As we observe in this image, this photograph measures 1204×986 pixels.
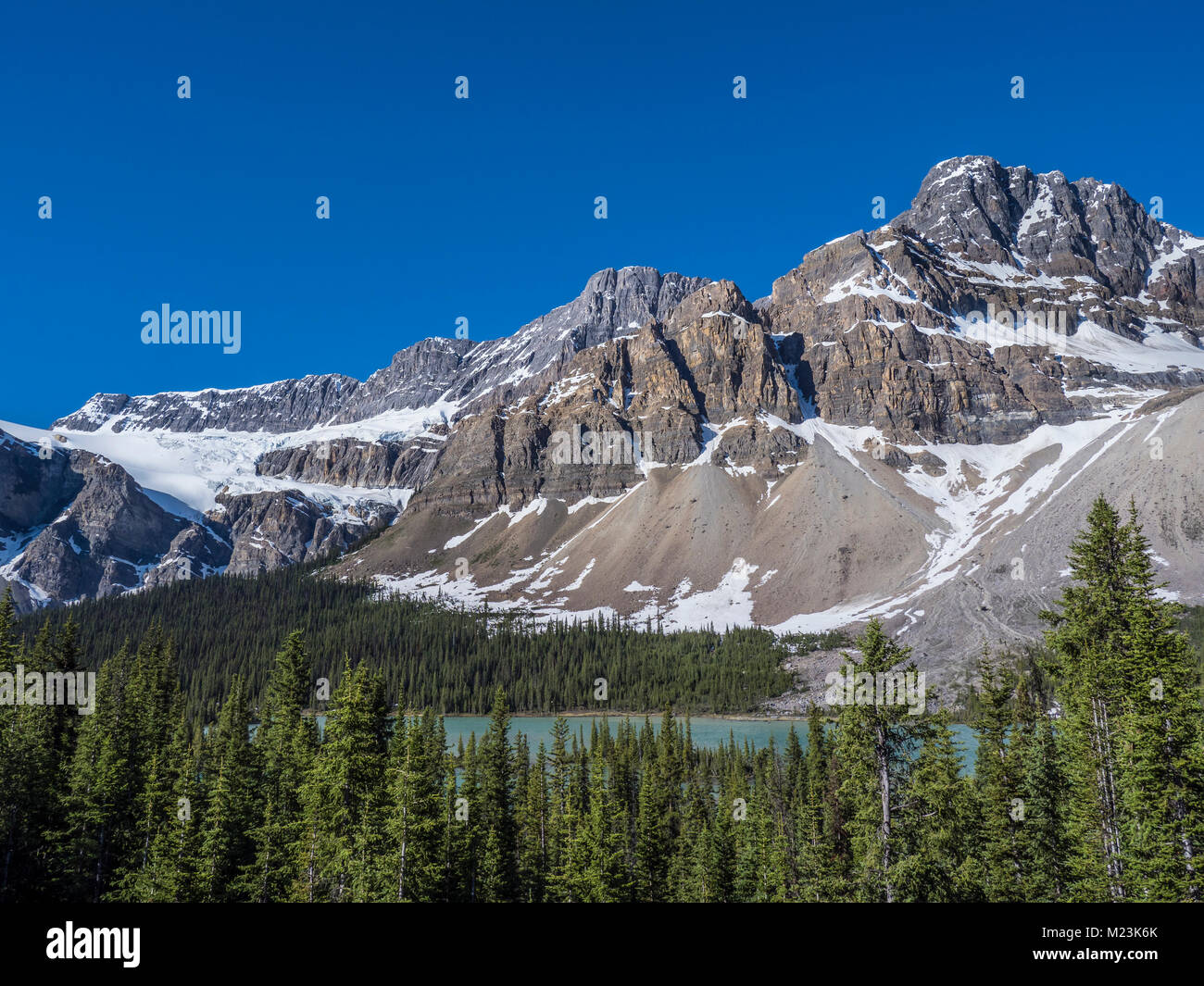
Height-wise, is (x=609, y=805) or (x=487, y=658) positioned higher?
(x=487, y=658)

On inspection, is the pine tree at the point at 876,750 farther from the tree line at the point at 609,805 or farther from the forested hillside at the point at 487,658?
the forested hillside at the point at 487,658

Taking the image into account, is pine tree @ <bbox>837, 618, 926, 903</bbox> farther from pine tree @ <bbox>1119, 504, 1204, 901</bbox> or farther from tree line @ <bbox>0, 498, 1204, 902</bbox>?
pine tree @ <bbox>1119, 504, 1204, 901</bbox>

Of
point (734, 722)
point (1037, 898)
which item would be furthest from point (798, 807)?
point (734, 722)

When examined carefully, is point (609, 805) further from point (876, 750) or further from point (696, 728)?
point (696, 728)

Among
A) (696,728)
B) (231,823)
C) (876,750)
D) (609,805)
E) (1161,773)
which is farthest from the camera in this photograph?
(696,728)

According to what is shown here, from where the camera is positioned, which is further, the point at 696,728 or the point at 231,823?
the point at 696,728

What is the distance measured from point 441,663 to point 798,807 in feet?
398

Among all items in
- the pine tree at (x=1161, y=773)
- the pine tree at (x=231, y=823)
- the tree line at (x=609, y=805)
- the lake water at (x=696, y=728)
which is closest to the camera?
the pine tree at (x=1161, y=773)

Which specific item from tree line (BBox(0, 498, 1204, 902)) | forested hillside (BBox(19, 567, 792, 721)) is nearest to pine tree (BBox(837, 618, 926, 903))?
tree line (BBox(0, 498, 1204, 902))

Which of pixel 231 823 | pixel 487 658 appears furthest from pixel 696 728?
pixel 231 823

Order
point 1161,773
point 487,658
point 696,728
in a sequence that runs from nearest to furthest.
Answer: point 1161,773
point 696,728
point 487,658

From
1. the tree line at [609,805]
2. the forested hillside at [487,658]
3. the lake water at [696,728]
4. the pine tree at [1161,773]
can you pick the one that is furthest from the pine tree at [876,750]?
the forested hillside at [487,658]

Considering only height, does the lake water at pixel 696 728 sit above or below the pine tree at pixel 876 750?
below
